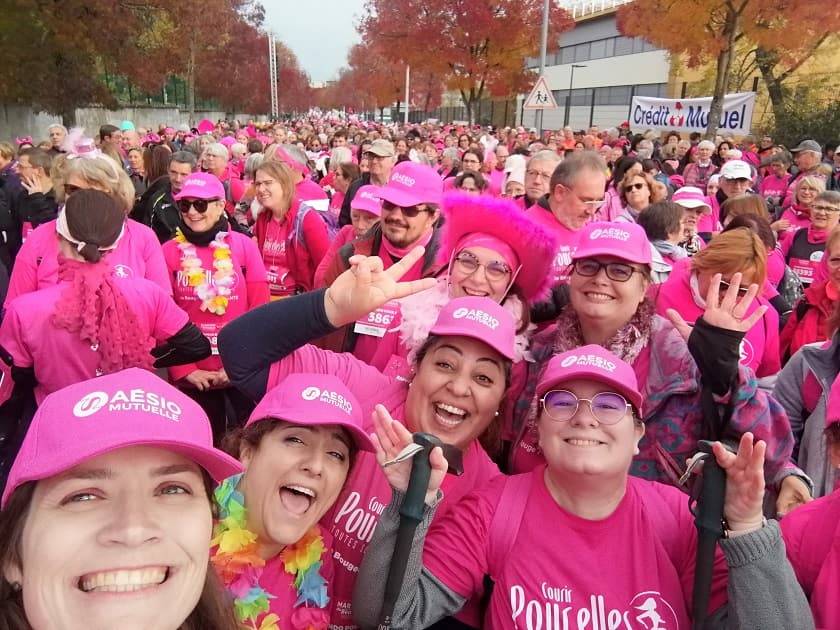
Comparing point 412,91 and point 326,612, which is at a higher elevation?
point 412,91

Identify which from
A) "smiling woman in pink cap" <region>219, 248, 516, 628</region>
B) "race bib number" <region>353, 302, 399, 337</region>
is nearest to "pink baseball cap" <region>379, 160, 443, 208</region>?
"race bib number" <region>353, 302, 399, 337</region>

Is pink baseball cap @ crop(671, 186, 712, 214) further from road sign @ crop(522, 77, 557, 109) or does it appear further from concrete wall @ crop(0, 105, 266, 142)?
concrete wall @ crop(0, 105, 266, 142)

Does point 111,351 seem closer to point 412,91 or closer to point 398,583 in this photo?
point 398,583

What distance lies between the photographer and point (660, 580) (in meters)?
1.70

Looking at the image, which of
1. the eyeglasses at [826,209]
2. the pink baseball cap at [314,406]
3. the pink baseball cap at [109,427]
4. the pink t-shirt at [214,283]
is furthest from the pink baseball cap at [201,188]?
the eyeglasses at [826,209]

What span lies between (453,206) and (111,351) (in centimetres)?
159

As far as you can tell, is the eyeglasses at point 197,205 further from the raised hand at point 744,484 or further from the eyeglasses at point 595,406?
the raised hand at point 744,484

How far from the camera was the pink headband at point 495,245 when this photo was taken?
8.64 feet

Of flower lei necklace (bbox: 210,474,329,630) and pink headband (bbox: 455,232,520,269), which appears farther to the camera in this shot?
pink headband (bbox: 455,232,520,269)

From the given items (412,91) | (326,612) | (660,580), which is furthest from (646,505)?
(412,91)

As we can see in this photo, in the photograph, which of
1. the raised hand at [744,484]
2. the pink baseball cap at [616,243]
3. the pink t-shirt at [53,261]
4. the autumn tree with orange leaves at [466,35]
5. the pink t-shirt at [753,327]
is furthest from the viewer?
the autumn tree with orange leaves at [466,35]

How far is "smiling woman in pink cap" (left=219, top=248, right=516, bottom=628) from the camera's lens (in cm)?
201

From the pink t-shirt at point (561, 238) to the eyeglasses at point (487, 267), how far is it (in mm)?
947

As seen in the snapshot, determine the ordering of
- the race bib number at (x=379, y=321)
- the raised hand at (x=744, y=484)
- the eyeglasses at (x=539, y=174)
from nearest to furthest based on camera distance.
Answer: the raised hand at (x=744, y=484) → the race bib number at (x=379, y=321) → the eyeglasses at (x=539, y=174)
